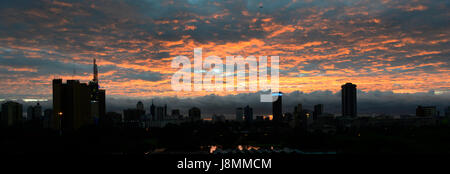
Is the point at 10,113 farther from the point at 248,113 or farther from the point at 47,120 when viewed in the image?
the point at 248,113

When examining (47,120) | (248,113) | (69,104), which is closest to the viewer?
(69,104)

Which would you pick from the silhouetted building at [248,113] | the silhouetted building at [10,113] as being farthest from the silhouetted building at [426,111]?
the silhouetted building at [10,113]

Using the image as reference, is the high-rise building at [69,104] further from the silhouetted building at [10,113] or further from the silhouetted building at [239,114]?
the silhouetted building at [239,114]

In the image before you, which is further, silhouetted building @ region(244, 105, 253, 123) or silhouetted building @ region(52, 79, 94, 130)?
silhouetted building @ region(244, 105, 253, 123)

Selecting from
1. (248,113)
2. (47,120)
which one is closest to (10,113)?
(47,120)

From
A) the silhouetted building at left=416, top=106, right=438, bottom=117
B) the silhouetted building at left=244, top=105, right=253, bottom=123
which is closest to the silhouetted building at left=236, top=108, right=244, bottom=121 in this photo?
the silhouetted building at left=244, top=105, right=253, bottom=123

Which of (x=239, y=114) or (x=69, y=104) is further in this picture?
(x=239, y=114)

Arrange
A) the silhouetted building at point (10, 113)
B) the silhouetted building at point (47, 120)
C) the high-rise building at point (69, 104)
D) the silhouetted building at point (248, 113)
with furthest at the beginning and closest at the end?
the silhouetted building at point (248, 113) → the silhouetted building at point (10, 113) → the silhouetted building at point (47, 120) → the high-rise building at point (69, 104)

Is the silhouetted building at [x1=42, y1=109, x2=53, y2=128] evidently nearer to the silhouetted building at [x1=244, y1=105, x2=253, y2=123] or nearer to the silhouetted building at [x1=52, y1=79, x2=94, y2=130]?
the silhouetted building at [x1=52, y1=79, x2=94, y2=130]

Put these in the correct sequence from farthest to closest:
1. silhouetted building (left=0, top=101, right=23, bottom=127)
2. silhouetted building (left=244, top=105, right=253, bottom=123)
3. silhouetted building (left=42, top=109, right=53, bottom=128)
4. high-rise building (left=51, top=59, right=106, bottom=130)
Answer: silhouetted building (left=244, top=105, right=253, bottom=123)
silhouetted building (left=0, top=101, right=23, bottom=127)
silhouetted building (left=42, top=109, right=53, bottom=128)
high-rise building (left=51, top=59, right=106, bottom=130)
